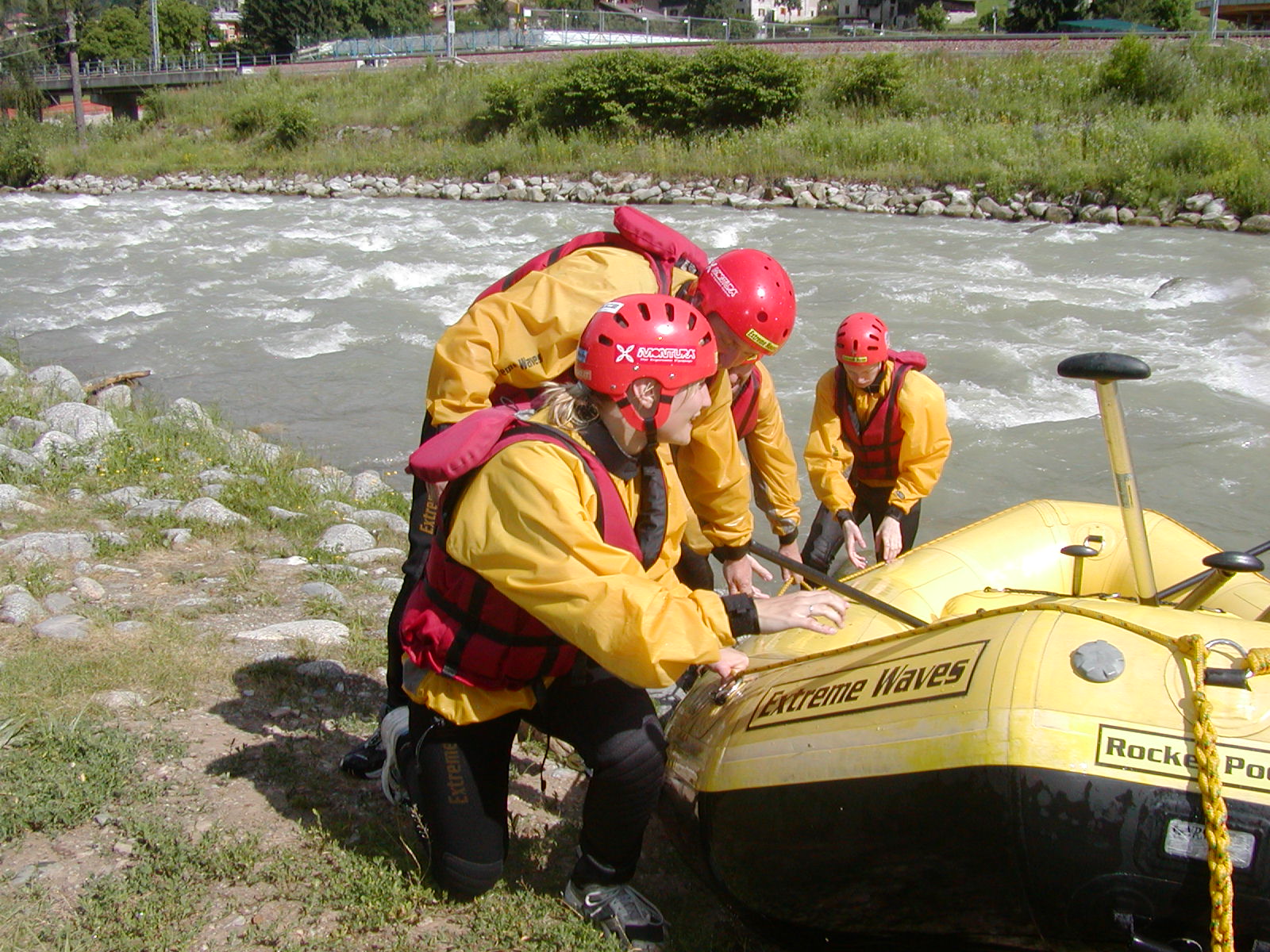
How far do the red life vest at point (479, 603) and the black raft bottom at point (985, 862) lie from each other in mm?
632

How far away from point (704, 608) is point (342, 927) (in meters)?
1.14

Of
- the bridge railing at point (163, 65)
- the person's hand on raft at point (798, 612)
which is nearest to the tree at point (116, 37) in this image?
the bridge railing at point (163, 65)

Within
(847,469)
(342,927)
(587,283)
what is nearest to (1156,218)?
(847,469)

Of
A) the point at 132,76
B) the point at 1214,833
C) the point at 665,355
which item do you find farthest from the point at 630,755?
the point at 132,76

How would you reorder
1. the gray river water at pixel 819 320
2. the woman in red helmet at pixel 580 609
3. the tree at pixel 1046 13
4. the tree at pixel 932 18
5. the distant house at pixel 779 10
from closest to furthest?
the woman in red helmet at pixel 580 609, the gray river water at pixel 819 320, the tree at pixel 1046 13, the tree at pixel 932 18, the distant house at pixel 779 10

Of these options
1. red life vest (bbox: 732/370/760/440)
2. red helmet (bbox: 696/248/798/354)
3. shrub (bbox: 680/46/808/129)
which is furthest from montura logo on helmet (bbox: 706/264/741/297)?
shrub (bbox: 680/46/808/129)

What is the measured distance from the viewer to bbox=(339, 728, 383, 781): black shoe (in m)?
3.39

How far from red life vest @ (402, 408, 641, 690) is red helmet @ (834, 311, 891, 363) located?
2.32 meters

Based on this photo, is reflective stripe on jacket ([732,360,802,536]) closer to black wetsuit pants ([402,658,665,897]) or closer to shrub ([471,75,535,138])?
black wetsuit pants ([402,658,665,897])

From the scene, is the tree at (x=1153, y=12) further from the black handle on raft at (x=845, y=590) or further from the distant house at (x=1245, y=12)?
the black handle on raft at (x=845, y=590)

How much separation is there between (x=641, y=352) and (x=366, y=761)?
1639mm

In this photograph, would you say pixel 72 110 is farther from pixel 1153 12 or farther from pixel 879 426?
pixel 879 426

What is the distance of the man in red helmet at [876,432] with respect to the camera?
4746 mm

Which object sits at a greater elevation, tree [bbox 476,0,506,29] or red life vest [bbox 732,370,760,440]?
tree [bbox 476,0,506,29]
